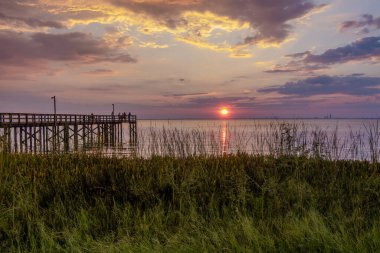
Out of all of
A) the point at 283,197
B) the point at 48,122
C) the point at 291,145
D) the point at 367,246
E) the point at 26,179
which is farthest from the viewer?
the point at 48,122

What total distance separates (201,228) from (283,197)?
246 cm

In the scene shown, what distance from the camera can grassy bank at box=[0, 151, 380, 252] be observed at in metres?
4.82

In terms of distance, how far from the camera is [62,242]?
551 centimetres

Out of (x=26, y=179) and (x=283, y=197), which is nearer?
(x=283, y=197)

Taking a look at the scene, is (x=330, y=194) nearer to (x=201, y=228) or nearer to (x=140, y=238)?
(x=201, y=228)

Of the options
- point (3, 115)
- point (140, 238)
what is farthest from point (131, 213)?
point (3, 115)

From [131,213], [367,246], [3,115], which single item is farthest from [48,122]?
[367,246]

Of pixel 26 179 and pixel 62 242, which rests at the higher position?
pixel 26 179

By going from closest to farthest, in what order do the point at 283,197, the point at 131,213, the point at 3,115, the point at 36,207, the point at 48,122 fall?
the point at 131,213 → the point at 36,207 → the point at 283,197 → the point at 3,115 → the point at 48,122

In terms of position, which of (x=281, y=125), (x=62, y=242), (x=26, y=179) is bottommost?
(x=62, y=242)

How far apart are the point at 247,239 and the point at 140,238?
1498 mm

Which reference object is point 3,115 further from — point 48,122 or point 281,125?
point 281,125

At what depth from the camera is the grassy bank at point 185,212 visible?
482 cm

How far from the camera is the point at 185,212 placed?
6.46 meters
